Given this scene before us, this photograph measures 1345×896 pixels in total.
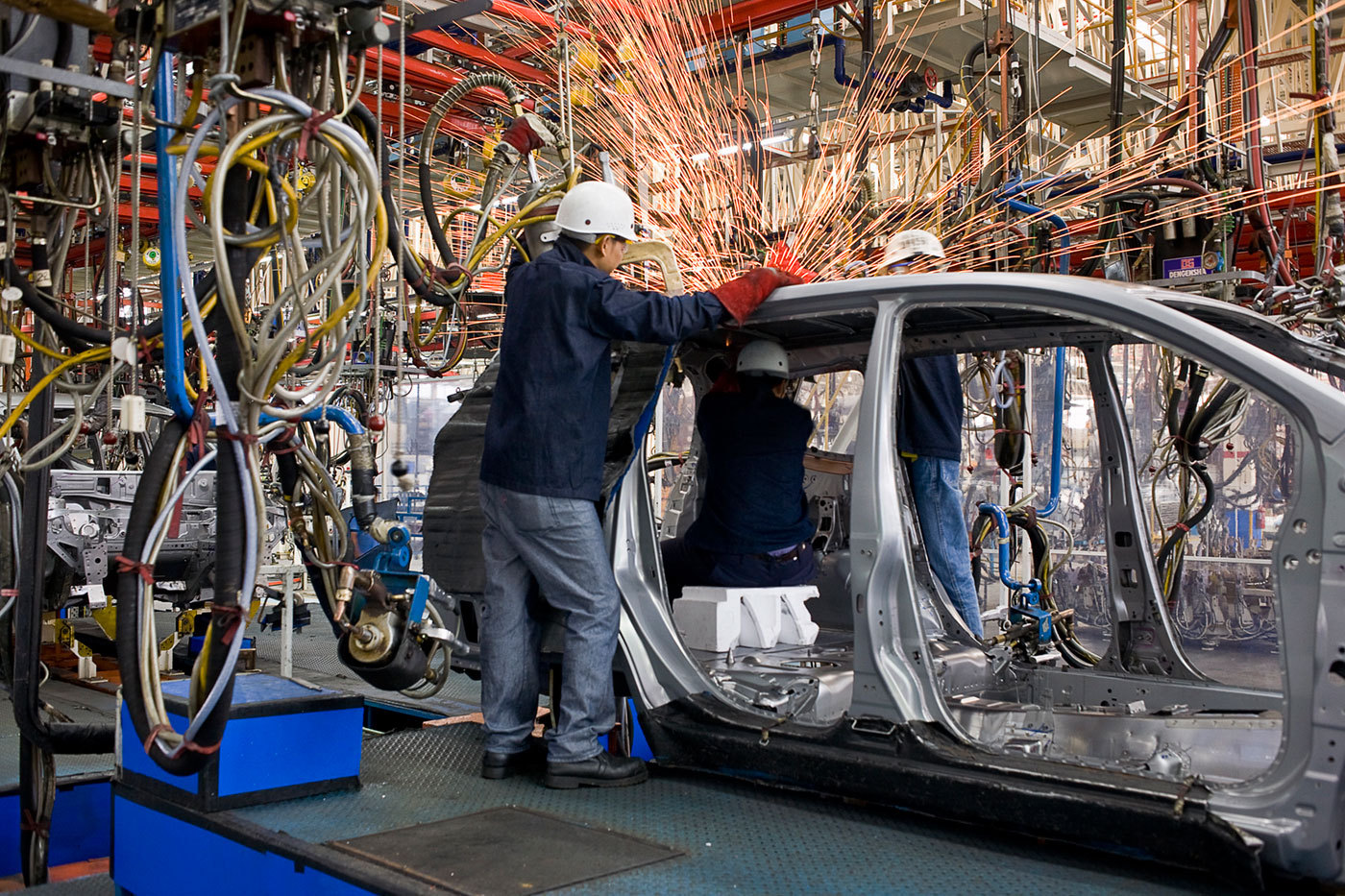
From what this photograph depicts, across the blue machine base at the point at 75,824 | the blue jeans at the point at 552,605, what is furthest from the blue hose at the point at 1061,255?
the blue machine base at the point at 75,824

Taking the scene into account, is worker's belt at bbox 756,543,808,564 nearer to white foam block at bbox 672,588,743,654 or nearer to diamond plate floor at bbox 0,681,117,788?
white foam block at bbox 672,588,743,654

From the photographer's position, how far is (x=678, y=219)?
6.61 meters

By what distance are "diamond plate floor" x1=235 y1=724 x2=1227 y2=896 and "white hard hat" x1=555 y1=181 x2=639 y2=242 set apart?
1.76 m

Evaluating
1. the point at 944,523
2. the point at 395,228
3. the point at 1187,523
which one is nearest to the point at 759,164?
the point at 944,523

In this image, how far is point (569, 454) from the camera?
3615mm

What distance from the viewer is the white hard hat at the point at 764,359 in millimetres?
4250

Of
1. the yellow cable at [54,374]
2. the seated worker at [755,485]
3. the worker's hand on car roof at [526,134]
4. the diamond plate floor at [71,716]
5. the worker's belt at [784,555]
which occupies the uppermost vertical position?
the worker's hand on car roof at [526,134]

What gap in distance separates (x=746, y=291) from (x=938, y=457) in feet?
5.87

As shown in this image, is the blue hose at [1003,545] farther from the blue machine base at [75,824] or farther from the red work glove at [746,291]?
the blue machine base at [75,824]

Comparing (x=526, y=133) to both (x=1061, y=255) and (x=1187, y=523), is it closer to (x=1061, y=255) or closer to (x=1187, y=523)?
(x=1061, y=255)

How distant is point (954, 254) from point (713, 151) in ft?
4.88

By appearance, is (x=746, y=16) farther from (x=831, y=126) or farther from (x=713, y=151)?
(x=831, y=126)

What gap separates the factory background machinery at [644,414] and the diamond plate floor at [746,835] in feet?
0.13

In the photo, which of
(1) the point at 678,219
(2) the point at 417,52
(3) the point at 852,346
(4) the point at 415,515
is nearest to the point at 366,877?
(3) the point at 852,346
